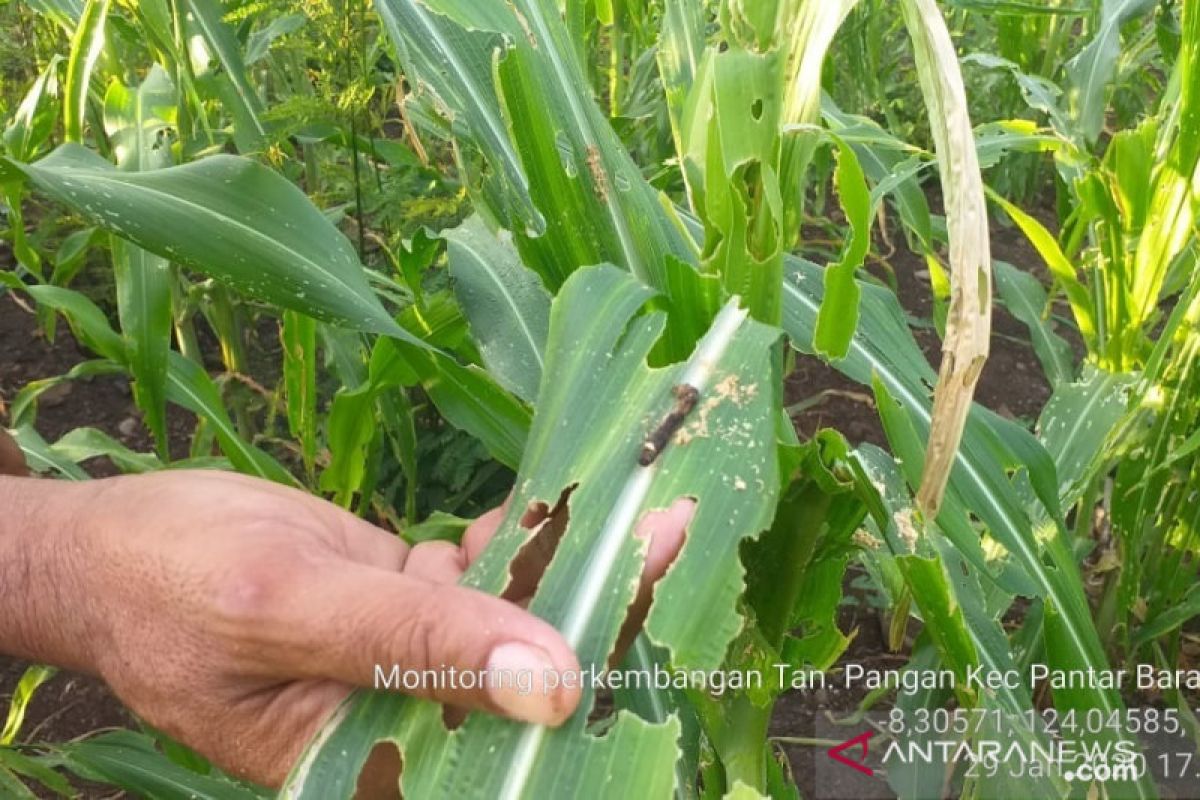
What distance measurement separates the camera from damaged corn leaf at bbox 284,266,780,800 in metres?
0.50

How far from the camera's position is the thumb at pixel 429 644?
508 millimetres

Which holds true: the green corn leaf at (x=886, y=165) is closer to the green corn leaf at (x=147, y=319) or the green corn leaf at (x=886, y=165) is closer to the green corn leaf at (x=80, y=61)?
the green corn leaf at (x=147, y=319)

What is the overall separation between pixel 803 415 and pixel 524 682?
1.65m

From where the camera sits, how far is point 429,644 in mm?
532

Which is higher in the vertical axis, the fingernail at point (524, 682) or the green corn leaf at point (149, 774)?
the fingernail at point (524, 682)

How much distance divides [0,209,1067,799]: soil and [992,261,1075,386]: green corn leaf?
0.59 ft

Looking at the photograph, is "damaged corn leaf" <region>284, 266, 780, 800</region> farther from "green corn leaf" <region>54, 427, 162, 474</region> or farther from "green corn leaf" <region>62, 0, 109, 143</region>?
"green corn leaf" <region>62, 0, 109, 143</region>

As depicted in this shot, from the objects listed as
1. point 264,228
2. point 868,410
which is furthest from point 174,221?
point 868,410

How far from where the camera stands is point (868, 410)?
2.13m

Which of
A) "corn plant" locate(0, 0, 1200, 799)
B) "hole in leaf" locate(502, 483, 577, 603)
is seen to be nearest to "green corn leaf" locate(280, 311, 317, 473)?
"corn plant" locate(0, 0, 1200, 799)

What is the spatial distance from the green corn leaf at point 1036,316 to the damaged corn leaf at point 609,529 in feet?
3.49

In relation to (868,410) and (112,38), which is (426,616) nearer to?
(112,38)

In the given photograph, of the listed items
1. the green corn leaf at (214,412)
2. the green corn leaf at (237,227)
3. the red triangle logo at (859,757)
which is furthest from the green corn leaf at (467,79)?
the red triangle logo at (859,757)

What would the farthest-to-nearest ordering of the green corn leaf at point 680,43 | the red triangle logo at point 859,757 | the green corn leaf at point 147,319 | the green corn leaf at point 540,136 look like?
the red triangle logo at point 859,757
the green corn leaf at point 147,319
the green corn leaf at point 680,43
the green corn leaf at point 540,136
